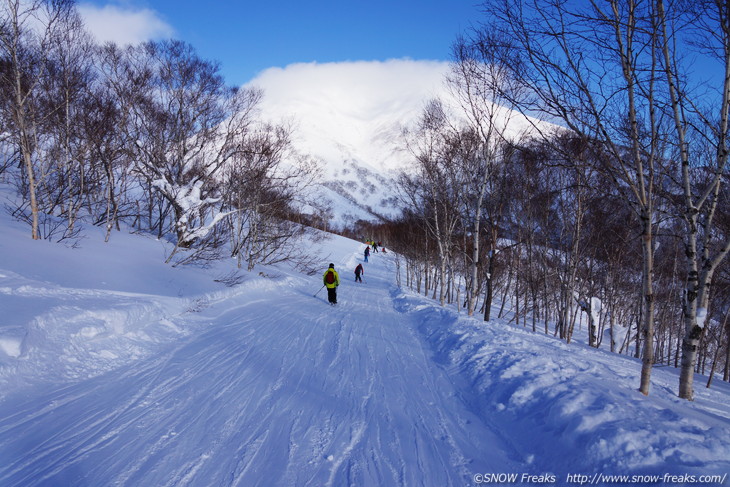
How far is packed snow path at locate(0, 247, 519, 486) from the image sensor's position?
2889 millimetres

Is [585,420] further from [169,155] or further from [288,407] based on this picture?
[169,155]

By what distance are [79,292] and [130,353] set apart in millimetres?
2391

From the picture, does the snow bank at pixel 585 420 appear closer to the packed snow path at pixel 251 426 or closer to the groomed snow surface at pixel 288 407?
the groomed snow surface at pixel 288 407

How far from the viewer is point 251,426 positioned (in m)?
3.60

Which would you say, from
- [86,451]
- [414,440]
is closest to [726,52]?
[414,440]

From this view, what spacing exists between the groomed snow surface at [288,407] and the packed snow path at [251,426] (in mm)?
20

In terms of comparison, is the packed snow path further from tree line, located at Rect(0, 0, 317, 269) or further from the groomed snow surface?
tree line, located at Rect(0, 0, 317, 269)

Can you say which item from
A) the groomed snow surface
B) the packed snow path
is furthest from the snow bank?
the packed snow path

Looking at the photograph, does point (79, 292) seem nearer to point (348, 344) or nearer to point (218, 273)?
point (348, 344)

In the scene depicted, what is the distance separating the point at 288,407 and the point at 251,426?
0.58m

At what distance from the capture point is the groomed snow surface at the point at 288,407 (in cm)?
291

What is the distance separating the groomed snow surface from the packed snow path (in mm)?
20

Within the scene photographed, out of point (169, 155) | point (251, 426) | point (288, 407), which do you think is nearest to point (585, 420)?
point (288, 407)

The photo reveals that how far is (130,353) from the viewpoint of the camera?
18.4 feet
